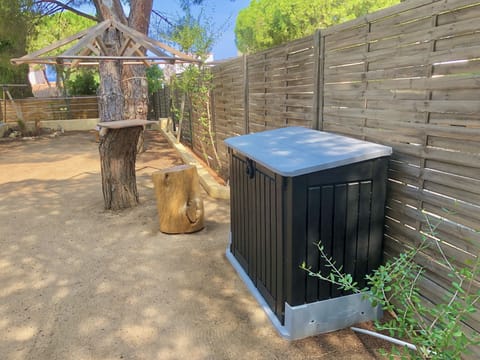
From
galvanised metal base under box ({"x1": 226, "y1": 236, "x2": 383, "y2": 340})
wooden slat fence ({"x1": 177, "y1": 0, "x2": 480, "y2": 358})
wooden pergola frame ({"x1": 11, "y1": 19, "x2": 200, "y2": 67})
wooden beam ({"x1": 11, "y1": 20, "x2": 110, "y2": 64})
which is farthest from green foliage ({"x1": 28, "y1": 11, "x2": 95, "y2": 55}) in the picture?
galvanised metal base under box ({"x1": 226, "y1": 236, "x2": 383, "y2": 340})

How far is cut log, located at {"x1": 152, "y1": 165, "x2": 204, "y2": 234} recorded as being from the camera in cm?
424

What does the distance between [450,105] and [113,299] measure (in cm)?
275

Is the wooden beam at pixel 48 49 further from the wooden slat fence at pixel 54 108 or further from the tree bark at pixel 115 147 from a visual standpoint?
the wooden slat fence at pixel 54 108

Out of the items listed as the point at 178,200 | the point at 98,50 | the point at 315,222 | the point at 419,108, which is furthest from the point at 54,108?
the point at 419,108

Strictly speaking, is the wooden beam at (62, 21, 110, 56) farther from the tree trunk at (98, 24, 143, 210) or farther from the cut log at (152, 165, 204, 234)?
the cut log at (152, 165, 204, 234)

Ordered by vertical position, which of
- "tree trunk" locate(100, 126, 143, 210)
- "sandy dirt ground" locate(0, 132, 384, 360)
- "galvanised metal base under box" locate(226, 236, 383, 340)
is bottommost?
"sandy dirt ground" locate(0, 132, 384, 360)

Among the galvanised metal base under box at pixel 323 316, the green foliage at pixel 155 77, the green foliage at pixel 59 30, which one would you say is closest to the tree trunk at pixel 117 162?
Result: the galvanised metal base under box at pixel 323 316

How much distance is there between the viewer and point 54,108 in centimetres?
1662

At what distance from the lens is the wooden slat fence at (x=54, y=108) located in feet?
53.0

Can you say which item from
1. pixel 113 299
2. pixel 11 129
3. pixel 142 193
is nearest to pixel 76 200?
pixel 142 193

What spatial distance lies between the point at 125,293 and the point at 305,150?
1.90 metres

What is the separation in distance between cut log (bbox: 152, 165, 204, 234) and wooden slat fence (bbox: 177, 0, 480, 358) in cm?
172

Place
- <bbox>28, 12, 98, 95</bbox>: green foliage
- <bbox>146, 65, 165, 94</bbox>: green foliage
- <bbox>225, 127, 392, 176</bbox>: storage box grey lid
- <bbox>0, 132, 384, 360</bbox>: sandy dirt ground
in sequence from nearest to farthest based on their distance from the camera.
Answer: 1. <bbox>225, 127, 392, 176</bbox>: storage box grey lid
2. <bbox>0, 132, 384, 360</bbox>: sandy dirt ground
3. <bbox>146, 65, 165, 94</bbox>: green foliage
4. <bbox>28, 12, 98, 95</bbox>: green foliage

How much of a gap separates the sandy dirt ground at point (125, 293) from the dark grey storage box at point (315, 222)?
0.19 metres
